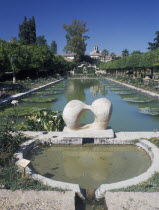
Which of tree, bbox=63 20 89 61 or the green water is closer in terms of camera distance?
the green water

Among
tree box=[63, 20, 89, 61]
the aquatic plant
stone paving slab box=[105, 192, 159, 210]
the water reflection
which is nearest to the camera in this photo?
stone paving slab box=[105, 192, 159, 210]

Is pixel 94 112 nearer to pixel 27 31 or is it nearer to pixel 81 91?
pixel 81 91

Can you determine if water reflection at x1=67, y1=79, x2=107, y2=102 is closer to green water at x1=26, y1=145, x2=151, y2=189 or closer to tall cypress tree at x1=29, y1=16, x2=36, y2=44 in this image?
green water at x1=26, y1=145, x2=151, y2=189

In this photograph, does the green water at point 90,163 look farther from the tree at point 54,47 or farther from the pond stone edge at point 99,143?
the tree at point 54,47

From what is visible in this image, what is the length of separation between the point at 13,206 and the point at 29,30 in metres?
60.8

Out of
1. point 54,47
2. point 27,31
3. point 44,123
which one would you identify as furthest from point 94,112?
point 54,47

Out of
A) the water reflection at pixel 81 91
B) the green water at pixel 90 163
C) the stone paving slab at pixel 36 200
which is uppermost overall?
the stone paving slab at pixel 36 200

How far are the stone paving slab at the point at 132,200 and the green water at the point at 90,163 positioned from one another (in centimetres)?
73

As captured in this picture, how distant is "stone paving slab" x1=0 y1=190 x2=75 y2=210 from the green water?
30.2 inches

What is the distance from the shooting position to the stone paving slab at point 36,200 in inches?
130

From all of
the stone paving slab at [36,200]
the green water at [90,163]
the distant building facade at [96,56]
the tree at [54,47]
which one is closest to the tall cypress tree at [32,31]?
the distant building facade at [96,56]

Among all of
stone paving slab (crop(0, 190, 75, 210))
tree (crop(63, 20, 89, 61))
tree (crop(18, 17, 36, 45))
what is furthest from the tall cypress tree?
stone paving slab (crop(0, 190, 75, 210))

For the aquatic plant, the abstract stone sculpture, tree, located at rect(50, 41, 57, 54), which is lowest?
the aquatic plant

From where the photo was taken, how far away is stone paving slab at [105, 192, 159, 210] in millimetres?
3281
